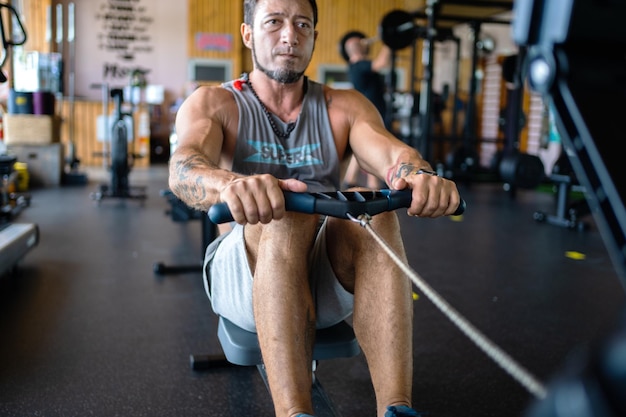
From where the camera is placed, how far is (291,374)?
104 cm

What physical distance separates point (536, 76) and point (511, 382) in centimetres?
140

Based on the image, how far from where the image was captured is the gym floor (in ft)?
5.06

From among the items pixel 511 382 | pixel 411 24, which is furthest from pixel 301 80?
pixel 411 24

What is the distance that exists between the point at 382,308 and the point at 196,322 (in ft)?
3.79

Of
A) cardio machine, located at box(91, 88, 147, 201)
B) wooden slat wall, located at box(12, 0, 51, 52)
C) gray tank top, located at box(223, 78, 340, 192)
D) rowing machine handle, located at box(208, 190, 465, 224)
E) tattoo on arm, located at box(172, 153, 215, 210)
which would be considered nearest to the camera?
rowing machine handle, located at box(208, 190, 465, 224)

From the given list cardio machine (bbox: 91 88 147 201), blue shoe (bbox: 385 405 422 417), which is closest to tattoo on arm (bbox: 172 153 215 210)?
blue shoe (bbox: 385 405 422 417)

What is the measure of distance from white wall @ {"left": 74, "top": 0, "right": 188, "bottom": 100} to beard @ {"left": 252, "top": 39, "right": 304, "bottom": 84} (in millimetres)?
8071

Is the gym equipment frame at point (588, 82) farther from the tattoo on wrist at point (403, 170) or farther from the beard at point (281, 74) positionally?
the beard at point (281, 74)

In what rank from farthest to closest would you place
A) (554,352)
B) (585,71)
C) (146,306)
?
(146,306) → (554,352) → (585,71)

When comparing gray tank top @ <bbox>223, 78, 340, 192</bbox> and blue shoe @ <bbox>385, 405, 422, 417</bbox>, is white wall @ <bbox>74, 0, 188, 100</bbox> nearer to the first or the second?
gray tank top @ <bbox>223, 78, 340, 192</bbox>

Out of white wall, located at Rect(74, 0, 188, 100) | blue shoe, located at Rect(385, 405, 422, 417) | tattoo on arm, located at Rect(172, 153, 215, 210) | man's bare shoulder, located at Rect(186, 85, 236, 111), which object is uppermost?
white wall, located at Rect(74, 0, 188, 100)

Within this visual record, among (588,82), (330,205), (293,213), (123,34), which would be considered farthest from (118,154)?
(123,34)

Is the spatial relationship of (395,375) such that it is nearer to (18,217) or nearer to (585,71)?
(585,71)

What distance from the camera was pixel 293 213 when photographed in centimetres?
109
